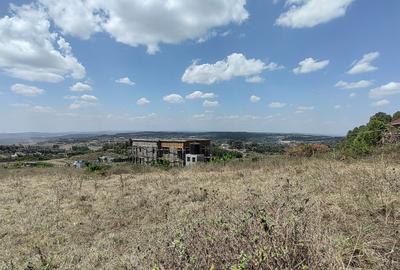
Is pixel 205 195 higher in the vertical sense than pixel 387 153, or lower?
lower

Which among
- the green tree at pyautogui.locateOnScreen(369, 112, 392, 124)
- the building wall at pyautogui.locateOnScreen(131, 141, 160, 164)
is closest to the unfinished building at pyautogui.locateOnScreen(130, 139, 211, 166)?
the building wall at pyautogui.locateOnScreen(131, 141, 160, 164)

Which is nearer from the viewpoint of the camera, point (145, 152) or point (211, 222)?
point (211, 222)

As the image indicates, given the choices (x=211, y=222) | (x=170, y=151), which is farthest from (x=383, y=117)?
(x=211, y=222)

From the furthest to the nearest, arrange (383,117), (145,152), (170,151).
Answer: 1. (170,151)
2. (145,152)
3. (383,117)

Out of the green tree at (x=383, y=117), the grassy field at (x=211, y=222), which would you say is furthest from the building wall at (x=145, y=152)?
the grassy field at (x=211, y=222)

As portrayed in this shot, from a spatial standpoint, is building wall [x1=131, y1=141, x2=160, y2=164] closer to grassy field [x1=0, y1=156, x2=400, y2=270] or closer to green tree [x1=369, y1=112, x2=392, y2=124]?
green tree [x1=369, y1=112, x2=392, y2=124]

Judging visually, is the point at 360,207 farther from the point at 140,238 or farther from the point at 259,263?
the point at 140,238

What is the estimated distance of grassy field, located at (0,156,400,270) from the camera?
2.65 metres

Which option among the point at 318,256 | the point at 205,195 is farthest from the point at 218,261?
the point at 205,195

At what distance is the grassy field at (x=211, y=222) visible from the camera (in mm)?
2648

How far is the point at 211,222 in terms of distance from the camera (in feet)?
11.2

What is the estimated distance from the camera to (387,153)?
7227 millimetres

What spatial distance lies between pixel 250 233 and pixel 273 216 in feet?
1.72

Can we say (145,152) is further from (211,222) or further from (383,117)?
(211,222)
